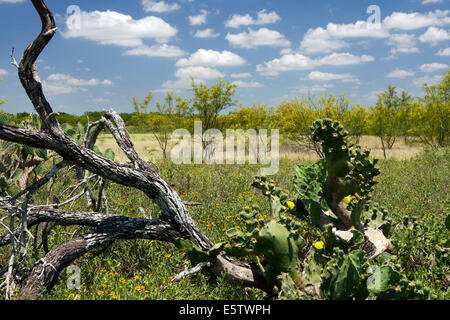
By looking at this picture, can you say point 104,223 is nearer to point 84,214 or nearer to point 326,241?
point 84,214

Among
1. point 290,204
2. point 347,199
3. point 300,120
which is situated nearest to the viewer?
point 347,199

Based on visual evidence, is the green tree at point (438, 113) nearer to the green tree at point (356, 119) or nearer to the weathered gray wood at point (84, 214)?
the green tree at point (356, 119)

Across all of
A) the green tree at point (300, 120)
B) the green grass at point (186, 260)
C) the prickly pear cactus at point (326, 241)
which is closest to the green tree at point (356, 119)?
the green tree at point (300, 120)

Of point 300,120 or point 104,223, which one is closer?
point 104,223

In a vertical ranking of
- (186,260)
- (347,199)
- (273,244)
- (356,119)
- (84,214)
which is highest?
(356,119)

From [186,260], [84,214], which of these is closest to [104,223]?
[84,214]

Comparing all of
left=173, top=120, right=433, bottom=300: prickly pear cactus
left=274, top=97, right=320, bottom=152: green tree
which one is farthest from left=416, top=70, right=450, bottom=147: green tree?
left=173, top=120, right=433, bottom=300: prickly pear cactus

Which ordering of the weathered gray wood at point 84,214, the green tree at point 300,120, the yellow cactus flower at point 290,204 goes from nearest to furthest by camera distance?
the weathered gray wood at point 84,214 → the yellow cactus flower at point 290,204 → the green tree at point 300,120

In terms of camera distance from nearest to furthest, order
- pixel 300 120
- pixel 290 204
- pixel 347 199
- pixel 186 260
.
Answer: pixel 347 199 < pixel 290 204 < pixel 186 260 < pixel 300 120

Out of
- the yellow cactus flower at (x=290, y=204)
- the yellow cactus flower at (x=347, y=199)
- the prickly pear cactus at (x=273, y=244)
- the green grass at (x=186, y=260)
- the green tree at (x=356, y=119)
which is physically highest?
the green tree at (x=356, y=119)

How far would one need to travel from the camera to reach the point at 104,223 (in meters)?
3.47

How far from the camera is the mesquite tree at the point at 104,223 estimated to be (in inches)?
117

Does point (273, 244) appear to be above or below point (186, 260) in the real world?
above
